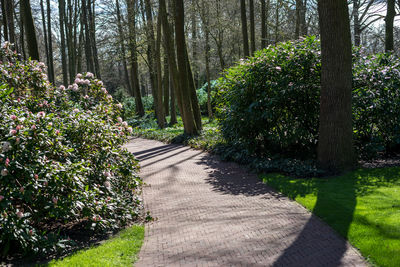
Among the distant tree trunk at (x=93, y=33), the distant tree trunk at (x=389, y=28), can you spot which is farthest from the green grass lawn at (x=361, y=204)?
the distant tree trunk at (x=93, y=33)

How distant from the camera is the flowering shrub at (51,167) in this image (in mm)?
4309

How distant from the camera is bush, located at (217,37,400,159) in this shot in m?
8.77

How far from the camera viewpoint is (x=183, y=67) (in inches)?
563

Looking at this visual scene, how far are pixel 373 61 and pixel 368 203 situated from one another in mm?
5191

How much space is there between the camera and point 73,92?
750 centimetres

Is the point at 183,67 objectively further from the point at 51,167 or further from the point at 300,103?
the point at 51,167

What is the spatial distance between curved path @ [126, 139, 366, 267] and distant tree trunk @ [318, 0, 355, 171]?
Result: 1.87 m

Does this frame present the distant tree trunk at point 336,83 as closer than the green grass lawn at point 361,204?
No

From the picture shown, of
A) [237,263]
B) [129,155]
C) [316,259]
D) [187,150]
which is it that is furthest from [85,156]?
[187,150]

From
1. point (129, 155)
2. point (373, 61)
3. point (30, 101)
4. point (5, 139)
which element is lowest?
point (129, 155)

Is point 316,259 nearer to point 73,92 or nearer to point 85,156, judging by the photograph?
point 85,156

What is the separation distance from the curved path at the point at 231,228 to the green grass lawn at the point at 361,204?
19 cm

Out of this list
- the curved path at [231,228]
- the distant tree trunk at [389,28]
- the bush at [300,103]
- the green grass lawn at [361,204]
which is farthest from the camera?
the distant tree trunk at [389,28]

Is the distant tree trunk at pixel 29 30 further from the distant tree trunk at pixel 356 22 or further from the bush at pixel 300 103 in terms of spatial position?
the distant tree trunk at pixel 356 22
